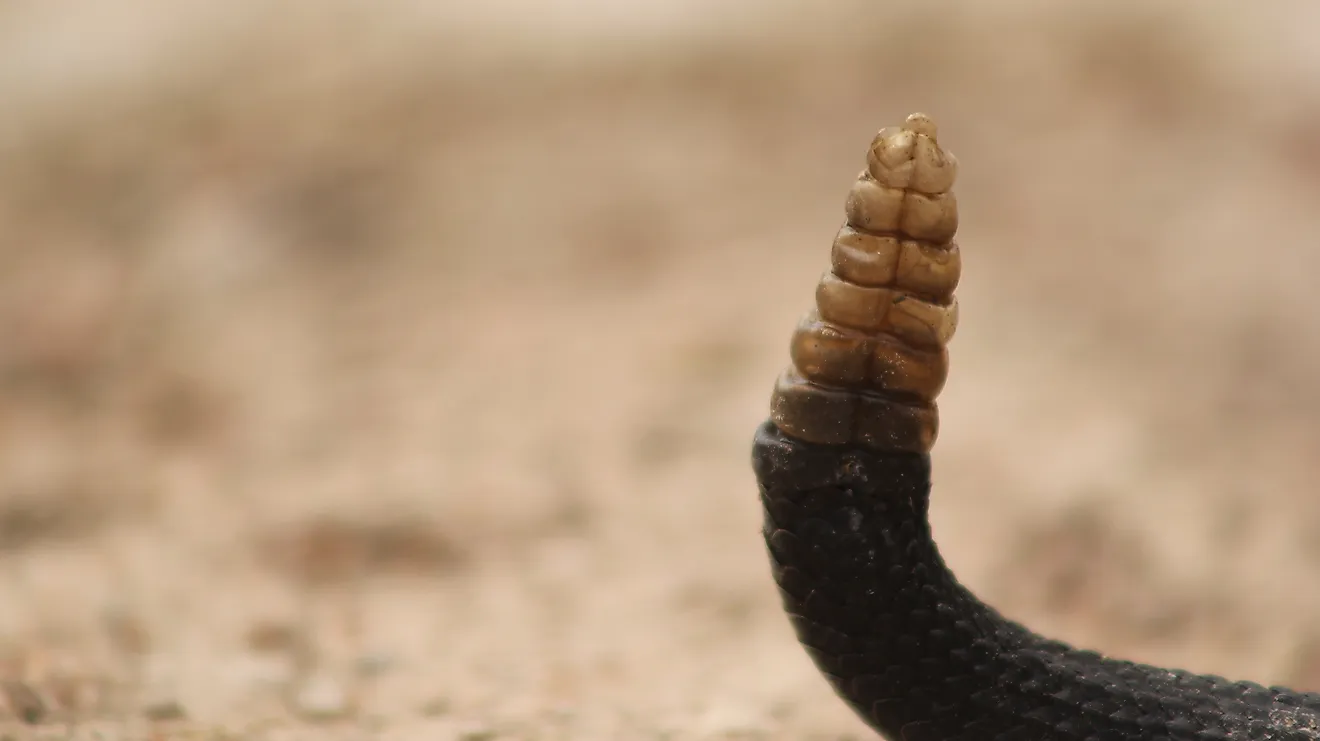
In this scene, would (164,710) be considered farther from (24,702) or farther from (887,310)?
(887,310)

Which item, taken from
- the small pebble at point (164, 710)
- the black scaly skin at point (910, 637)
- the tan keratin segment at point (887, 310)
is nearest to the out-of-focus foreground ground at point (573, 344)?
the small pebble at point (164, 710)

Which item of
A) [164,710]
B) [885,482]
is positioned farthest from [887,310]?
[164,710]

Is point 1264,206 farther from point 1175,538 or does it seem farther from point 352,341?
point 352,341

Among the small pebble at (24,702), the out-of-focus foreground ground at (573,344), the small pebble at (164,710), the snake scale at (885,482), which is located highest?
the out-of-focus foreground ground at (573,344)

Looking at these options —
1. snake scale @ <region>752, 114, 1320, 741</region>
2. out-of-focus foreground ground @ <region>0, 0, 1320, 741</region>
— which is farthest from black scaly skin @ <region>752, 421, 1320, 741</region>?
out-of-focus foreground ground @ <region>0, 0, 1320, 741</region>

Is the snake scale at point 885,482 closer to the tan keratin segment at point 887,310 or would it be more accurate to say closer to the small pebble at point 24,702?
the tan keratin segment at point 887,310

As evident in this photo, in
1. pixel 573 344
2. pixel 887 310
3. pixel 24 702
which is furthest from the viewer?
pixel 573 344
